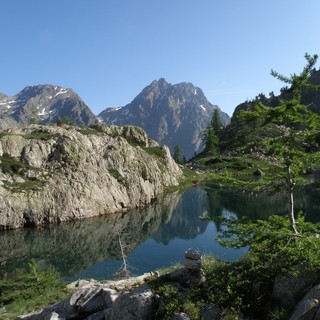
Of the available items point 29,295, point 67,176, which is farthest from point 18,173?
point 29,295

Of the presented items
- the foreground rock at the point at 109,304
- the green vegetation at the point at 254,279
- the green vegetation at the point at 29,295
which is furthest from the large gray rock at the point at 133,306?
the green vegetation at the point at 29,295

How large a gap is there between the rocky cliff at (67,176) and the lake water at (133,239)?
415cm

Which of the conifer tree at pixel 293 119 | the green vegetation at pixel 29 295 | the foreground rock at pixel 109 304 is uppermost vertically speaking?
the conifer tree at pixel 293 119

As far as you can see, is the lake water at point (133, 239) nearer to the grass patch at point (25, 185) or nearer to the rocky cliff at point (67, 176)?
the rocky cliff at point (67, 176)

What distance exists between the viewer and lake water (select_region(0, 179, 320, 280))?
4299 cm

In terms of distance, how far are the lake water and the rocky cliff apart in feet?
13.6

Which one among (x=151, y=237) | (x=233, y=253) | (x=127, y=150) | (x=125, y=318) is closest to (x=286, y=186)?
(x=125, y=318)

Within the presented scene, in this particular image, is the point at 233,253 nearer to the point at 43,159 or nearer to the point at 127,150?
the point at 43,159

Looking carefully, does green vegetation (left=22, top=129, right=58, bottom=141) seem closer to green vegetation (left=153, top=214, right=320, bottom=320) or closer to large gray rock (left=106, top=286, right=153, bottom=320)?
large gray rock (left=106, top=286, right=153, bottom=320)

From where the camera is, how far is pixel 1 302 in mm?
26250

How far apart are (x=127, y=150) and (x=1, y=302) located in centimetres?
7379

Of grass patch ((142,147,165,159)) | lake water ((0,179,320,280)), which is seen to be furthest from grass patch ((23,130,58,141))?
grass patch ((142,147,165,159))

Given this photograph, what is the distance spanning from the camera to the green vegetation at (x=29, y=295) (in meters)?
22.8

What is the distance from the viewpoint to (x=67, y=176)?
74.9m
